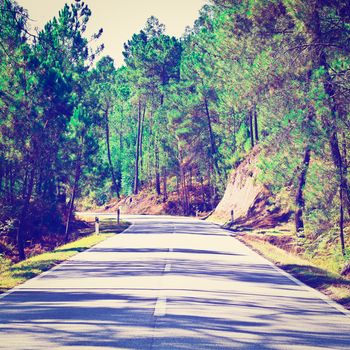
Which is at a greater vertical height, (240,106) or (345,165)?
(240,106)

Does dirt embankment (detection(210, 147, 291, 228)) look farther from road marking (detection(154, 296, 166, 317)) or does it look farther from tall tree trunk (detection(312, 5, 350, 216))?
road marking (detection(154, 296, 166, 317))

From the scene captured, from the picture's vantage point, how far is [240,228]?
128 ft

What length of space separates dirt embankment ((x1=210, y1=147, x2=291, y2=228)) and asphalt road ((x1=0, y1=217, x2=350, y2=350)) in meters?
20.6

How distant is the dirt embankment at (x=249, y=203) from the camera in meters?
40.6

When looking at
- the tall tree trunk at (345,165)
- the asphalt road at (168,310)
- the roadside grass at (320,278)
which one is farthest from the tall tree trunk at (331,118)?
the asphalt road at (168,310)

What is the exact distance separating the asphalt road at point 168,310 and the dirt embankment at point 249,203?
2062cm

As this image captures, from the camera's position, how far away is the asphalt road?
25.9 feet

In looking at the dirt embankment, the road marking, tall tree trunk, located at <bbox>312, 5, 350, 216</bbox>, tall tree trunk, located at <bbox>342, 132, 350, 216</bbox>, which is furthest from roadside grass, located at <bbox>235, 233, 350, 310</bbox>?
the dirt embankment

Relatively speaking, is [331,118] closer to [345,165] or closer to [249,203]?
[345,165]

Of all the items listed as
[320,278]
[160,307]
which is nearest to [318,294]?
[320,278]

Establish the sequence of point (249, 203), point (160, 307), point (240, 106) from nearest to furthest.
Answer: point (160, 307) → point (240, 106) → point (249, 203)

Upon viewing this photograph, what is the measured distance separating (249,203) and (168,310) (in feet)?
117

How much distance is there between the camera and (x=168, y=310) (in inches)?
397

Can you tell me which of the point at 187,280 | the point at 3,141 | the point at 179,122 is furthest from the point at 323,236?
the point at 179,122
